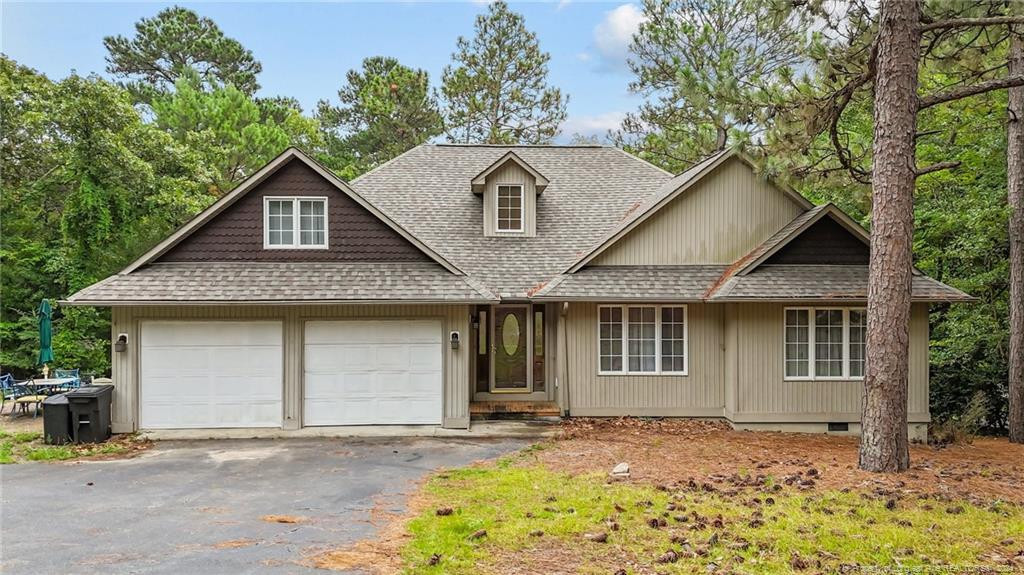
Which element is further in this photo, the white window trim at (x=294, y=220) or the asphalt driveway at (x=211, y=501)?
the white window trim at (x=294, y=220)

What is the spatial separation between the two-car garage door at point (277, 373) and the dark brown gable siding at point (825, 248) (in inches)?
279

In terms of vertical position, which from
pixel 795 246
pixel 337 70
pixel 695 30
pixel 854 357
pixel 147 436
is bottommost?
pixel 147 436

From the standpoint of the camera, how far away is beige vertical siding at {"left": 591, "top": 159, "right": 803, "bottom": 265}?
13.2 m

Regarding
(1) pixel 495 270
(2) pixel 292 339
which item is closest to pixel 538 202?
(1) pixel 495 270

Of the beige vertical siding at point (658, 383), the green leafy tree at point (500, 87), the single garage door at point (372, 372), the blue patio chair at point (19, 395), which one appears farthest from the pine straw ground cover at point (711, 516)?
the green leafy tree at point (500, 87)

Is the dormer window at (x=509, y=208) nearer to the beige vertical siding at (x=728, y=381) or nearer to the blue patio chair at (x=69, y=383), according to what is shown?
the beige vertical siding at (x=728, y=381)

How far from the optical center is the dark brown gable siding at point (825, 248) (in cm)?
1244

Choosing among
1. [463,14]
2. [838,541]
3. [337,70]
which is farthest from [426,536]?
[337,70]

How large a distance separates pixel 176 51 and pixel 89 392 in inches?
1127

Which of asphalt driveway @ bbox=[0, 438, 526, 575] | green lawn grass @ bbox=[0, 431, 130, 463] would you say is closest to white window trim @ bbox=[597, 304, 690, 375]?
asphalt driveway @ bbox=[0, 438, 526, 575]

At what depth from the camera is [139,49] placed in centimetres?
3312

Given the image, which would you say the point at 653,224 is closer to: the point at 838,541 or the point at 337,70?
the point at 838,541

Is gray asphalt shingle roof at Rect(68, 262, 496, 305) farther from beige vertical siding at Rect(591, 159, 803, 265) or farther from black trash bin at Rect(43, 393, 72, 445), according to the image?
beige vertical siding at Rect(591, 159, 803, 265)

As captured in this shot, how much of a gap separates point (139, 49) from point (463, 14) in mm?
17409
